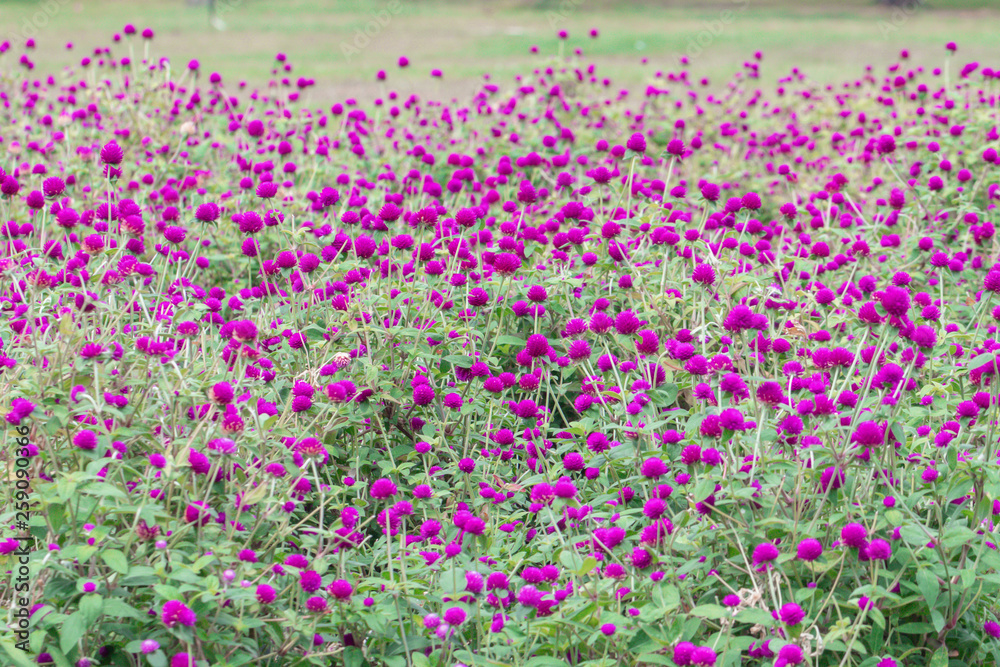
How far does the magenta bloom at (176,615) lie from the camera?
2.26m

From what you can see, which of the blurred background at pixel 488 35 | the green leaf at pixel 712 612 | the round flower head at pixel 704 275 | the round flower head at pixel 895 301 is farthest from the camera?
the blurred background at pixel 488 35

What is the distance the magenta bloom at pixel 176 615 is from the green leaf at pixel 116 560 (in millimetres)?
152

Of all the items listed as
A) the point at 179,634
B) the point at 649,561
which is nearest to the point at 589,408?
the point at 649,561

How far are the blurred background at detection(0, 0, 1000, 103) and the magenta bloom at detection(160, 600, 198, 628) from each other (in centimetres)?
656

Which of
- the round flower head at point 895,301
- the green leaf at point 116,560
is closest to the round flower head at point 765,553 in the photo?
the round flower head at point 895,301

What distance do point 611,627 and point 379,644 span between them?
0.70 m

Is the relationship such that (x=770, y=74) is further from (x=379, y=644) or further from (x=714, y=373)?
(x=379, y=644)

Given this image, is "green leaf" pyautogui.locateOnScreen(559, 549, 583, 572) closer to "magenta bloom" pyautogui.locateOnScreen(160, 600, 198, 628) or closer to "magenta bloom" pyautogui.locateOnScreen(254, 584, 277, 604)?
"magenta bloom" pyautogui.locateOnScreen(254, 584, 277, 604)

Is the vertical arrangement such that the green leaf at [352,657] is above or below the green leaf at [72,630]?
below

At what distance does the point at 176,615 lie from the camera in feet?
7.42

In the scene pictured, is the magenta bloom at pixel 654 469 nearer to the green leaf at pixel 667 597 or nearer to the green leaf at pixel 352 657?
the green leaf at pixel 667 597

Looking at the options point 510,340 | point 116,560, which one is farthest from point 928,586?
point 116,560

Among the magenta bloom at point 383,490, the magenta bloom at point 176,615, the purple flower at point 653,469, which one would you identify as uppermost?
the purple flower at point 653,469

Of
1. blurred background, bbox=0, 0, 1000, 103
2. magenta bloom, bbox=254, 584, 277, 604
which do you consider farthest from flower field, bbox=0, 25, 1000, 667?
blurred background, bbox=0, 0, 1000, 103
